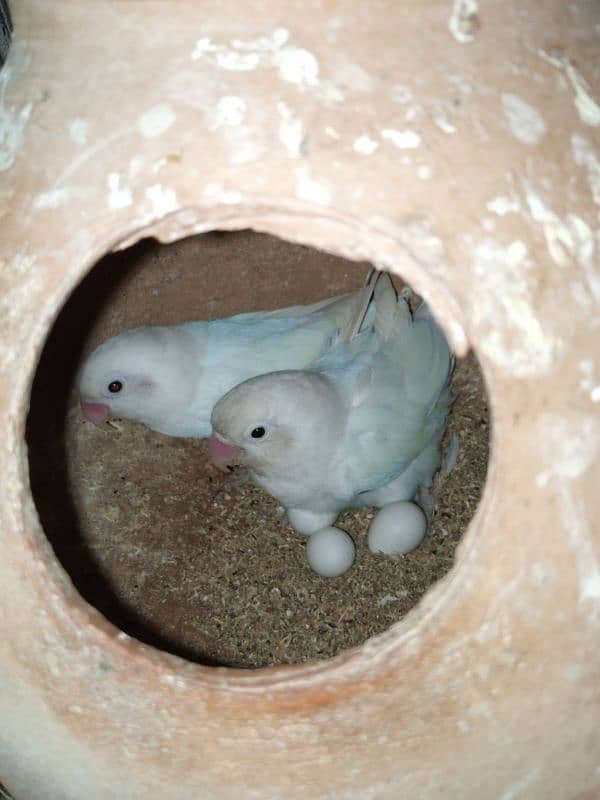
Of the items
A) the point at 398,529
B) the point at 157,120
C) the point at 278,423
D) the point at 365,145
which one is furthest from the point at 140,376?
the point at 365,145

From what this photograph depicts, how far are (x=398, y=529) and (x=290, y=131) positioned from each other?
1.30m

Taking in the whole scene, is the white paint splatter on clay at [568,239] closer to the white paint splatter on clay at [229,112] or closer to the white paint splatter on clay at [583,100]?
the white paint splatter on clay at [583,100]

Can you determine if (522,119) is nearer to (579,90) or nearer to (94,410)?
(579,90)

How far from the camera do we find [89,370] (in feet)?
7.18

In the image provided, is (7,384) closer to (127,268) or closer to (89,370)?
(89,370)

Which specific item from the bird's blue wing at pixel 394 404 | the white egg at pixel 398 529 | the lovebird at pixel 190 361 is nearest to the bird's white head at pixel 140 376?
the lovebird at pixel 190 361

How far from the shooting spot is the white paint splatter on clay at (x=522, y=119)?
1061 mm

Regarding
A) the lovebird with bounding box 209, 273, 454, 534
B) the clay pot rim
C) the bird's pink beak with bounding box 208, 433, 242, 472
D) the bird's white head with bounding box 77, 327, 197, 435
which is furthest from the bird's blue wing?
the clay pot rim

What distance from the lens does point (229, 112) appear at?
3.45ft

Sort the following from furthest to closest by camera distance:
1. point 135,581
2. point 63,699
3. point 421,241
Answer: point 135,581
point 63,699
point 421,241

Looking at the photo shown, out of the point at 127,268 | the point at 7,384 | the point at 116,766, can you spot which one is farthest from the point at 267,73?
the point at 127,268

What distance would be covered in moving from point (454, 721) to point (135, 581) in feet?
4.27

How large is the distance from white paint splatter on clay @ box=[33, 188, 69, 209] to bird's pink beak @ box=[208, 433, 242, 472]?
3.28 feet

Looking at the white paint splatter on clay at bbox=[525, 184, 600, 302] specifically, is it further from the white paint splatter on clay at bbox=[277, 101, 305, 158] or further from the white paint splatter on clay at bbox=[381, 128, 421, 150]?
the white paint splatter on clay at bbox=[277, 101, 305, 158]
